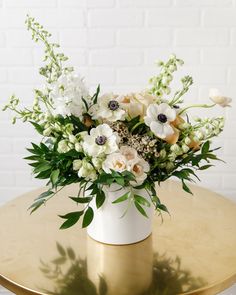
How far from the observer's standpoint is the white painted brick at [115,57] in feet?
6.06

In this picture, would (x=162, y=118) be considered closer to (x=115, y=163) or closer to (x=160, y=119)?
(x=160, y=119)

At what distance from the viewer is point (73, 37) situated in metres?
1.84

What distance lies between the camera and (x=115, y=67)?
1.86 metres

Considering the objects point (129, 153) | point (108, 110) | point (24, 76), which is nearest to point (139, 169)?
point (129, 153)

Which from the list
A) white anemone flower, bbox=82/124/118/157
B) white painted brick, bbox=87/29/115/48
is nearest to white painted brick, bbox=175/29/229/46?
white painted brick, bbox=87/29/115/48

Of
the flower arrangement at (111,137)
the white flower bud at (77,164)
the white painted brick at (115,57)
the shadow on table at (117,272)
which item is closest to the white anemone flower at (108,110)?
the flower arrangement at (111,137)

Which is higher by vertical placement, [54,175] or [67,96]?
[67,96]

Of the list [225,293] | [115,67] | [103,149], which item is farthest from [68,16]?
[225,293]

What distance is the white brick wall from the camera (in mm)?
1806

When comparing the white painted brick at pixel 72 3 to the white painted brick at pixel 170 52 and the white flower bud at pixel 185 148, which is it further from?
the white flower bud at pixel 185 148

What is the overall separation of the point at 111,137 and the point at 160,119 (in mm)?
108

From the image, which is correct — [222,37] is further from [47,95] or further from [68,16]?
[47,95]

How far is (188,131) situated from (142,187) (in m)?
0.16

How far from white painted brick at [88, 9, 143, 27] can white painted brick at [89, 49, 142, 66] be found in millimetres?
100
